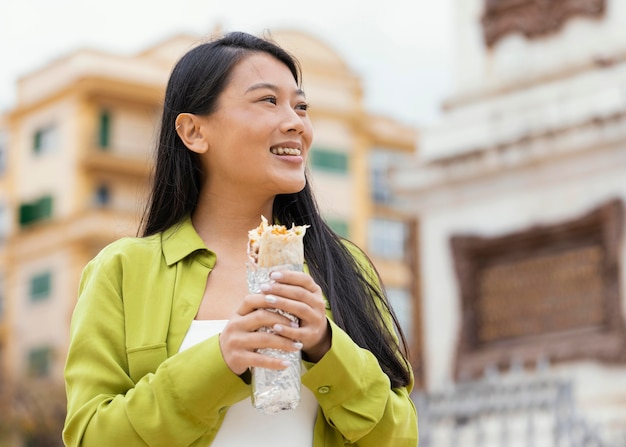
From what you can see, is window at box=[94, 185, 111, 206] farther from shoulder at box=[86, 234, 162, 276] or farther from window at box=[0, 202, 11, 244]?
shoulder at box=[86, 234, 162, 276]

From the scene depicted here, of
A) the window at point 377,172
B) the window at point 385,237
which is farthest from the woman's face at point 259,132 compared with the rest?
the window at point 377,172

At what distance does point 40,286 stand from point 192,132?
3700 cm

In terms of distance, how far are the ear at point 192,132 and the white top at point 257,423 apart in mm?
447

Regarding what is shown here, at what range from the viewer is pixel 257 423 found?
10.2 feet

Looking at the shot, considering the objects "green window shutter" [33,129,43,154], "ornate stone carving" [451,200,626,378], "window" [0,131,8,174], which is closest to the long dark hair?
"ornate stone carving" [451,200,626,378]

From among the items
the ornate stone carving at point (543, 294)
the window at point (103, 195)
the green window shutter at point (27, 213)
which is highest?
the window at point (103, 195)

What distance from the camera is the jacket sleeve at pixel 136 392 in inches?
117

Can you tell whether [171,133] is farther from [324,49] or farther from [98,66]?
[324,49]

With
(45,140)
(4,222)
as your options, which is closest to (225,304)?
(45,140)

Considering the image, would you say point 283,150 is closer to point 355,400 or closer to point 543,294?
point 355,400

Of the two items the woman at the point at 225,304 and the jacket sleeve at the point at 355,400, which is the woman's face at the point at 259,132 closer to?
the woman at the point at 225,304

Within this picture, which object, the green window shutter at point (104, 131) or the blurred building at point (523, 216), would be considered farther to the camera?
the green window shutter at point (104, 131)

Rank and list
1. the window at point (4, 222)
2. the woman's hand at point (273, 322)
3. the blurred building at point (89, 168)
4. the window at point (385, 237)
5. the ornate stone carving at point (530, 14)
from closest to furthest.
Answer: the woman's hand at point (273, 322)
the ornate stone carving at point (530, 14)
the blurred building at point (89, 168)
the window at point (4, 222)
the window at point (385, 237)

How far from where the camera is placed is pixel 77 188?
38.9 m
